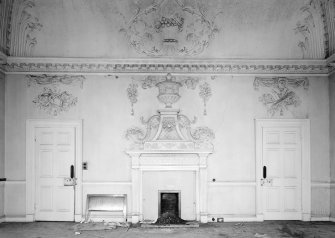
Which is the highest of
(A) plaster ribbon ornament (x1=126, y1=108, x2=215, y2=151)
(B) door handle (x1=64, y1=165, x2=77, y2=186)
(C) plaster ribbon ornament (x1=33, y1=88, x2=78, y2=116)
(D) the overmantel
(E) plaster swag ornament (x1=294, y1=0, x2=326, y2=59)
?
(E) plaster swag ornament (x1=294, y1=0, x2=326, y2=59)

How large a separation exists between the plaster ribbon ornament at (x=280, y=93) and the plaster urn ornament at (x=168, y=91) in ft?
6.04

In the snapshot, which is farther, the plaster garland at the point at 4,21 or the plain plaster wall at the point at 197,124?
the plain plaster wall at the point at 197,124

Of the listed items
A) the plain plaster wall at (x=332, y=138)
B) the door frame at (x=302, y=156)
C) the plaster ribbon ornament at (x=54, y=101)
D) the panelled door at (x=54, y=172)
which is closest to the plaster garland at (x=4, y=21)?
the plaster ribbon ornament at (x=54, y=101)

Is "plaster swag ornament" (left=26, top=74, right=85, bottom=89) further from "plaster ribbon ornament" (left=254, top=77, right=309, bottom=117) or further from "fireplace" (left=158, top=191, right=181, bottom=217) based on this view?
"plaster ribbon ornament" (left=254, top=77, right=309, bottom=117)

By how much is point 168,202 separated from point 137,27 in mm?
3980

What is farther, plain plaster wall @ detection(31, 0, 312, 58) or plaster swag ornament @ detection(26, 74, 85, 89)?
plaster swag ornament @ detection(26, 74, 85, 89)

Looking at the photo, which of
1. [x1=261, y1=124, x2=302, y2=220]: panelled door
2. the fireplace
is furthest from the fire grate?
[x1=261, y1=124, x2=302, y2=220]: panelled door

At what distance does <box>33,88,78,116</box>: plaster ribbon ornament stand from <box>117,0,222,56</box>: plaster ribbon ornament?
1873 millimetres

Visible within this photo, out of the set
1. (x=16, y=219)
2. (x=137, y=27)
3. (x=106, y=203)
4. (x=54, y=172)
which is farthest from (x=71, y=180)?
(x=137, y=27)

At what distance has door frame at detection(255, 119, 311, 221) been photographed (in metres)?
7.77

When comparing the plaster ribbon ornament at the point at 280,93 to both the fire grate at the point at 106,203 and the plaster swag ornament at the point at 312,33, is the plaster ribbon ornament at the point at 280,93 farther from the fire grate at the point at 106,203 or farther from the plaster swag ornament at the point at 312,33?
the fire grate at the point at 106,203

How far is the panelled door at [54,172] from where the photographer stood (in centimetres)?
766

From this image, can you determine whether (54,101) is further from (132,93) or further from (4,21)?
→ (4,21)

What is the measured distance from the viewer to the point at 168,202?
770 centimetres
